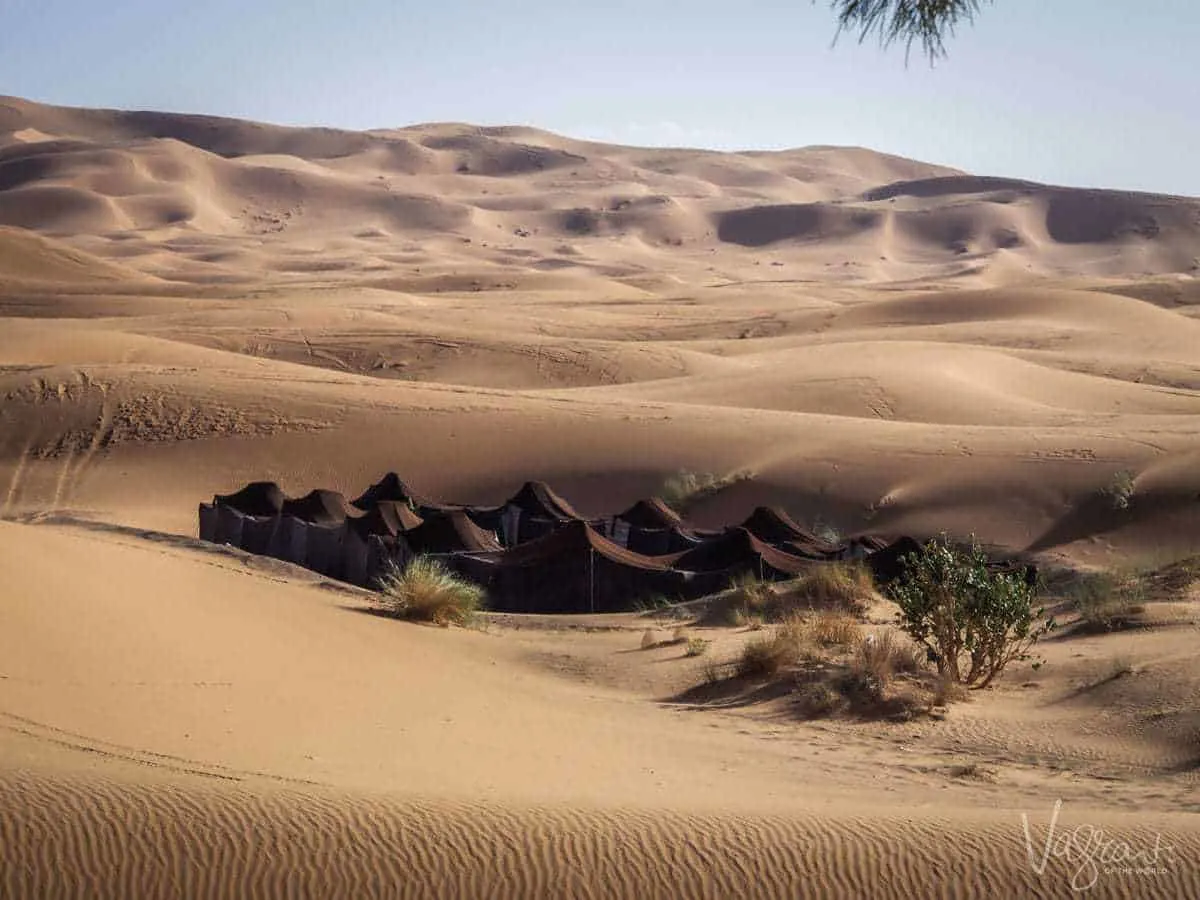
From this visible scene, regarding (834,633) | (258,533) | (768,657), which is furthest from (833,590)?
(258,533)

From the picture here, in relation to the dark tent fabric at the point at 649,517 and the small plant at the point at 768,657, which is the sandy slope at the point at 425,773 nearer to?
the small plant at the point at 768,657

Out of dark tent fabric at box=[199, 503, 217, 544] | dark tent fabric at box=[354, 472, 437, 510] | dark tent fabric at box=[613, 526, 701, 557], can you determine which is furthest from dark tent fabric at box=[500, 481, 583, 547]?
dark tent fabric at box=[199, 503, 217, 544]

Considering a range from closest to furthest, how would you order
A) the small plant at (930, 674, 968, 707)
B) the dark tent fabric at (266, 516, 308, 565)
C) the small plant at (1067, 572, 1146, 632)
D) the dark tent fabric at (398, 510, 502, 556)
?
the small plant at (930, 674, 968, 707)
the small plant at (1067, 572, 1146, 632)
the dark tent fabric at (398, 510, 502, 556)
the dark tent fabric at (266, 516, 308, 565)

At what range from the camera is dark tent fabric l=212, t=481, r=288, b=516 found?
20.6 m

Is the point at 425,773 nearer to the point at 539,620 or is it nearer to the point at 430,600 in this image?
the point at 430,600

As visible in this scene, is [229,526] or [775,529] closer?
[775,529]

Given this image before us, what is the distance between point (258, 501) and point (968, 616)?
41.3 ft

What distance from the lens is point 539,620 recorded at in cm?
1541

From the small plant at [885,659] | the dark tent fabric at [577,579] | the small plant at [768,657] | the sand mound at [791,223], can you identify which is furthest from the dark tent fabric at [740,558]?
the sand mound at [791,223]

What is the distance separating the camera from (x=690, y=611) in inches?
593

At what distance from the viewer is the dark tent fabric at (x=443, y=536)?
17.9 m

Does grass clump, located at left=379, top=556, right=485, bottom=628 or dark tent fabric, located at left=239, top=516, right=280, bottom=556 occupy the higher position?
grass clump, located at left=379, top=556, right=485, bottom=628

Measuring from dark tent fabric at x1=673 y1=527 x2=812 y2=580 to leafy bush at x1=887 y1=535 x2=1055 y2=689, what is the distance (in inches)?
181

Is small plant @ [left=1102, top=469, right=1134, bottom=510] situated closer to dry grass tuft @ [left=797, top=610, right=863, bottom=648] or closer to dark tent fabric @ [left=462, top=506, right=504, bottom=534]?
dark tent fabric @ [left=462, top=506, right=504, bottom=534]
